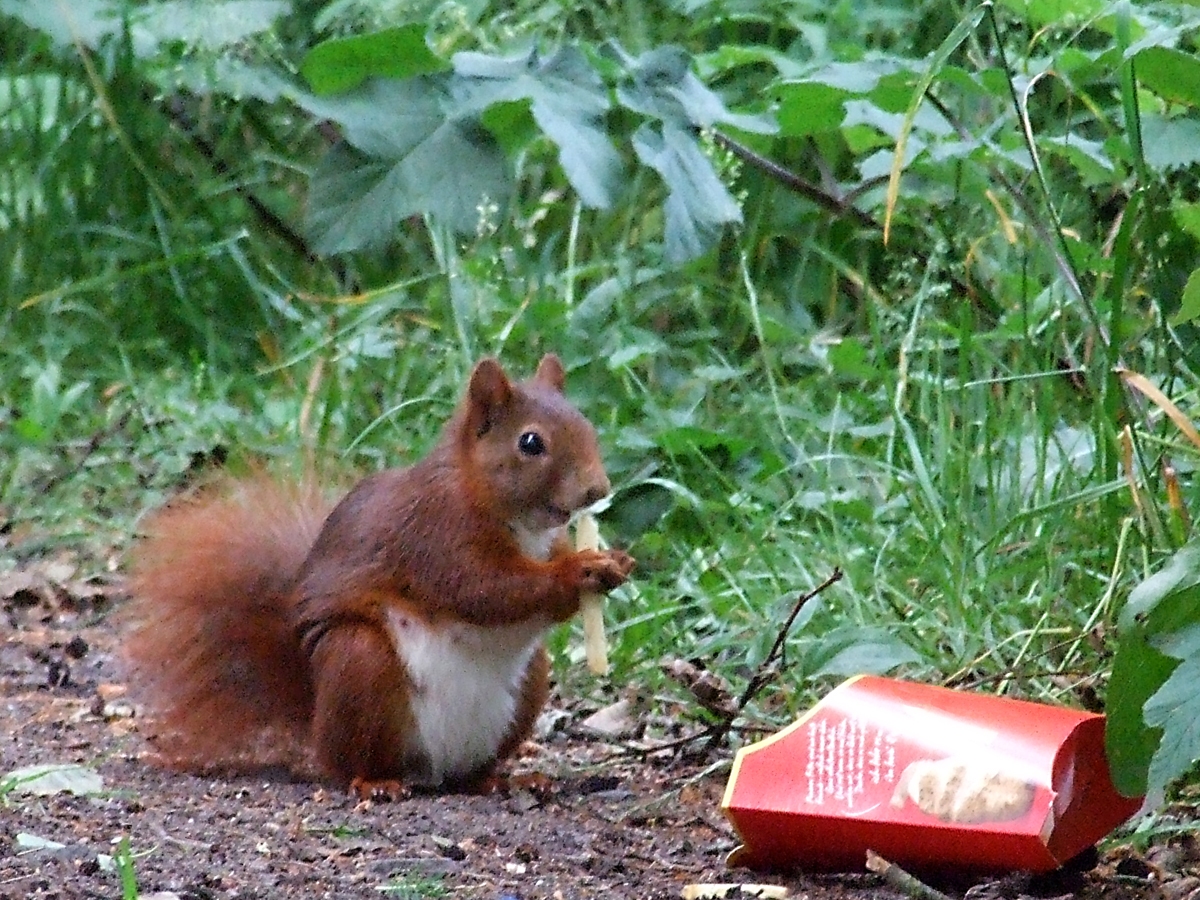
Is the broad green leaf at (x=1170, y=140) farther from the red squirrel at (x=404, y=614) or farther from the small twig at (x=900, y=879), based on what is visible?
the small twig at (x=900, y=879)

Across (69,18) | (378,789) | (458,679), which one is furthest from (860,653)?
(69,18)

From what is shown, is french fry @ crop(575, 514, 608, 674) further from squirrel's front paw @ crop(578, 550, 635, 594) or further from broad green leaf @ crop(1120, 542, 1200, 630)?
broad green leaf @ crop(1120, 542, 1200, 630)

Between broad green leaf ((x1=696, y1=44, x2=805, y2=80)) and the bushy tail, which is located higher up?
broad green leaf ((x1=696, y1=44, x2=805, y2=80))

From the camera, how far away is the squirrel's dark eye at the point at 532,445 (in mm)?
2660

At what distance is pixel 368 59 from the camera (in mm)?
2965

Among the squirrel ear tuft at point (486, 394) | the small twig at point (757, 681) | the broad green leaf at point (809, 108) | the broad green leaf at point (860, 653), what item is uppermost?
the broad green leaf at point (809, 108)

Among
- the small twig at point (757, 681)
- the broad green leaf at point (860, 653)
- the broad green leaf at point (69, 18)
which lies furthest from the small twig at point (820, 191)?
the broad green leaf at point (69, 18)

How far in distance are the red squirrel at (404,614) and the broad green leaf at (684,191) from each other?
307mm

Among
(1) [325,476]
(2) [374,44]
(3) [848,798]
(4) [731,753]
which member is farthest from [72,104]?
(3) [848,798]

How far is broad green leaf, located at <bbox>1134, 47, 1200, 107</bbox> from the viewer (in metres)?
2.31

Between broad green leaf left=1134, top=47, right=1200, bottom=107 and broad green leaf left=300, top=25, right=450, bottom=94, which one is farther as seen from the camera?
broad green leaf left=300, top=25, right=450, bottom=94

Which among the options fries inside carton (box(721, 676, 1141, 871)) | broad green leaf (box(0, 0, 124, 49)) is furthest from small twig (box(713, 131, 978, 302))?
broad green leaf (box(0, 0, 124, 49))

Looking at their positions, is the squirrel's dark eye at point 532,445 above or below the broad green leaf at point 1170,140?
below

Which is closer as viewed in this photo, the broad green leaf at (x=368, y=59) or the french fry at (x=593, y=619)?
the french fry at (x=593, y=619)
